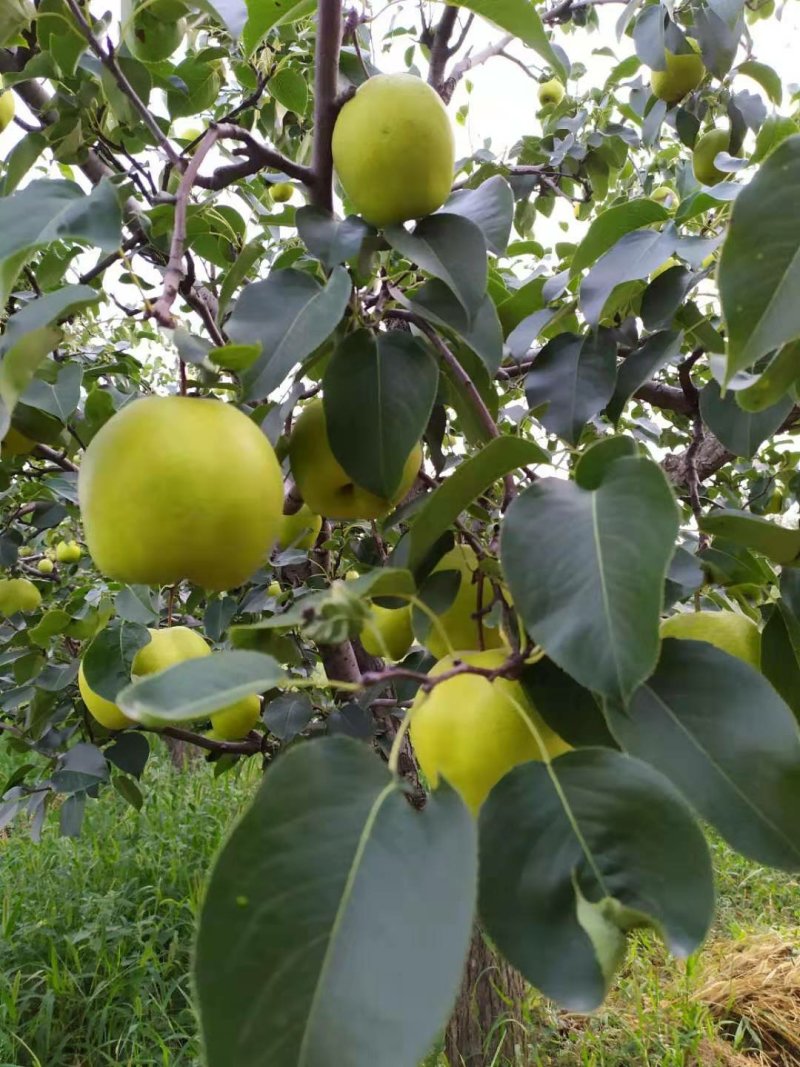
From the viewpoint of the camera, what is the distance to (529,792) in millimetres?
382

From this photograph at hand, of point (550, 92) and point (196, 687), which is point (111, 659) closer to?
point (196, 687)

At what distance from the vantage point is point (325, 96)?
0.59 meters

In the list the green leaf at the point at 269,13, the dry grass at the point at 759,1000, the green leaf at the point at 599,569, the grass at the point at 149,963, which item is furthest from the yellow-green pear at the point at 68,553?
the dry grass at the point at 759,1000

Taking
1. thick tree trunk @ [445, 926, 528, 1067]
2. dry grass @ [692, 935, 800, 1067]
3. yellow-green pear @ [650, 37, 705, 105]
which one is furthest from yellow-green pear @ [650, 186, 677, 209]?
dry grass @ [692, 935, 800, 1067]

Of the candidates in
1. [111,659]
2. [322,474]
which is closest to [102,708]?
[111,659]

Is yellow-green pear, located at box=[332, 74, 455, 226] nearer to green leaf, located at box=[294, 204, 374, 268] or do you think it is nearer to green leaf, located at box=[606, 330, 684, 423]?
green leaf, located at box=[294, 204, 374, 268]

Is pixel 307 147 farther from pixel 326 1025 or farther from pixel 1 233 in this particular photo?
pixel 326 1025

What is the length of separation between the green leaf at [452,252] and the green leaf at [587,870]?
30 cm

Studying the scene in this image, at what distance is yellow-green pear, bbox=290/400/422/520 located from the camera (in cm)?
62

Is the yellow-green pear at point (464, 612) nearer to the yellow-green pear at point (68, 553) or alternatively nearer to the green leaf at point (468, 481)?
the green leaf at point (468, 481)

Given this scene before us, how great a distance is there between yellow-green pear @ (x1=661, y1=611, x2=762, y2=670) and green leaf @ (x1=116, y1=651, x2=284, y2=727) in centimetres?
31

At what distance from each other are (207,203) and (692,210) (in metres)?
0.40

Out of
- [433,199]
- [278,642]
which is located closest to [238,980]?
[433,199]

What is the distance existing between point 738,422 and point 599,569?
384 millimetres
